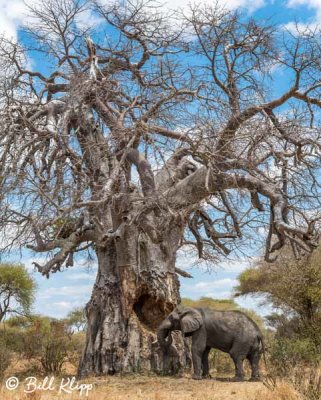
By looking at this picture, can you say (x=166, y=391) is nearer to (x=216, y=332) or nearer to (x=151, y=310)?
(x=216, y=332)

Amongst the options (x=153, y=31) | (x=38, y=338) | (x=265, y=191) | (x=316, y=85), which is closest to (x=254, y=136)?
(x=265, y=191)

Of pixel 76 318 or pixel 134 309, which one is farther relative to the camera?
pixel 76 318

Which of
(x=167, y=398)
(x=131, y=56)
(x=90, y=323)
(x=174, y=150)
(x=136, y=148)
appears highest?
(x=131, y=56)

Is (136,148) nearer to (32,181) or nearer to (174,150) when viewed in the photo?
(174,150)

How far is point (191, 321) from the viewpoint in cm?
916

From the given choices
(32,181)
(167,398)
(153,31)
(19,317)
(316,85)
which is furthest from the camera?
(19,317)

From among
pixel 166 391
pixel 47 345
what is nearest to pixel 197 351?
pixel 166 391

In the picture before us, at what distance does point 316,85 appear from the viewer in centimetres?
937

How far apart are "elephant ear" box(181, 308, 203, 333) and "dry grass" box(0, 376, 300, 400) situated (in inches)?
31.3

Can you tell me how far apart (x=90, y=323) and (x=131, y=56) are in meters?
5.44

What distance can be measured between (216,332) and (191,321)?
0.52 meters

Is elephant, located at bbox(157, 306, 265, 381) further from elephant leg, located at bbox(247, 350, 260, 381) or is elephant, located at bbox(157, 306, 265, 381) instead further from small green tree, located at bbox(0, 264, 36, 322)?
small green tree, located at bbox(0, 264, 36, 322)

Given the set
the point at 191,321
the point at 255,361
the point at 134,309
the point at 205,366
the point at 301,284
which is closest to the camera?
the point at 191,321
